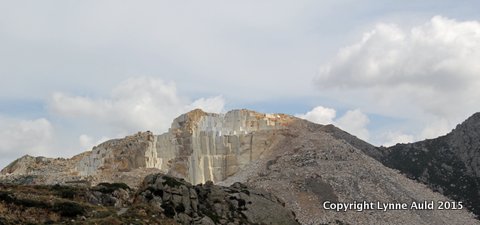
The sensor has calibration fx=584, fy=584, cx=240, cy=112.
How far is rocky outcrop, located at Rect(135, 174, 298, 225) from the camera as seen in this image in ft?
126

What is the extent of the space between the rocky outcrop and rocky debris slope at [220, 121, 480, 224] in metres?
23.2

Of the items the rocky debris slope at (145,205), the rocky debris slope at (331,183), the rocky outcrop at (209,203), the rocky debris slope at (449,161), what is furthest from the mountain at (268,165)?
the rocky debris slope at (145,205)

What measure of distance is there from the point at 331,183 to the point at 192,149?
28146 mm

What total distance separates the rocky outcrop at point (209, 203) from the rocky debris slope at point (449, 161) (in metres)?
50.6

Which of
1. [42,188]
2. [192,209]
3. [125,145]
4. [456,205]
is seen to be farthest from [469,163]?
[42,188]

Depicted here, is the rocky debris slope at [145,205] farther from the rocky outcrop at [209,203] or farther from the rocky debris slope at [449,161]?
the rocky debris slope at [449,161]

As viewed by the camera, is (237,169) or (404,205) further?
(237,169)

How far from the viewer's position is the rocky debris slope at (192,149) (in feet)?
310

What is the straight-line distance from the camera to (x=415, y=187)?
86625 mm

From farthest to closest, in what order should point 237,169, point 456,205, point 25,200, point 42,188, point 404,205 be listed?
point 237,169 → point 456,205 → point 404,205 → point 42,188 → point 25,200

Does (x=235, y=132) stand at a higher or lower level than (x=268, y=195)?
higher

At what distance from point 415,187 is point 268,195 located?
44.8m

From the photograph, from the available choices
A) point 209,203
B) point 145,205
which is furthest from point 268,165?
point 145,205

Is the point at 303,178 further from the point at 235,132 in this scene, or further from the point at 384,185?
the point at 235,132
